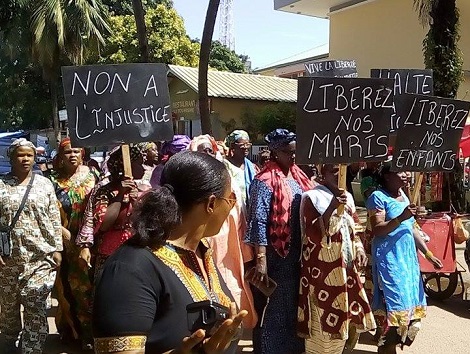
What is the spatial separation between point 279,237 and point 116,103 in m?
1.34

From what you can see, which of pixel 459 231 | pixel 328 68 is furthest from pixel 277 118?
pixel 459 231

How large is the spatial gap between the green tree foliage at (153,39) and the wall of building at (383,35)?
25.4 feet

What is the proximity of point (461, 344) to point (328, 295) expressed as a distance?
1.91m

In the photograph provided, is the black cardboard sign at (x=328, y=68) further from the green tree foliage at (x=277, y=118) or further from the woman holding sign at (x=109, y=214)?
the green tree foliage at (x=277, y=118)

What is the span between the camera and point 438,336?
16.5ft

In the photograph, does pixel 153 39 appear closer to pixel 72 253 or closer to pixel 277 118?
pixel 277 118

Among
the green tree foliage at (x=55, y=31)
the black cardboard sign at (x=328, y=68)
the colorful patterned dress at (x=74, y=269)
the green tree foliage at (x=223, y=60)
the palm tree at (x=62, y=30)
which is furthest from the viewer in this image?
the green tree foliage at (x=223, y=60)

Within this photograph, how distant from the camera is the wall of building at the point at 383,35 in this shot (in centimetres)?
1515

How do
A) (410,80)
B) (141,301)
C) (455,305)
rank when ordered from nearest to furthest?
(141,301) → (410,80) → (455,305)

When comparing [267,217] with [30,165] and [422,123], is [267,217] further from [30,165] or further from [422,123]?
[30,165]

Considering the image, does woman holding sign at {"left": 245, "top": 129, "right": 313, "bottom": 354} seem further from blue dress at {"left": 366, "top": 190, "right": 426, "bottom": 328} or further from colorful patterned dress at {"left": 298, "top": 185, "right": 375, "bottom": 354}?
blue dress at {"left": 366, "top": 190, "right": 426, "bottom": 328}

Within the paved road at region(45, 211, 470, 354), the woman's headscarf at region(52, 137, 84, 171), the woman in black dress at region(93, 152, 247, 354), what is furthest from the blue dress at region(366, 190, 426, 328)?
the woman's headscarf at region(52, 137, 84, 171)

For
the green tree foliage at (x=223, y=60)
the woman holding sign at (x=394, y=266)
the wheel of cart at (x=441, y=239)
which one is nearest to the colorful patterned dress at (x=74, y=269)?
the woman holding sign at (x=394, y=266)

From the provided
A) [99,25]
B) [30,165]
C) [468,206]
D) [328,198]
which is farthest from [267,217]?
[99,25]
